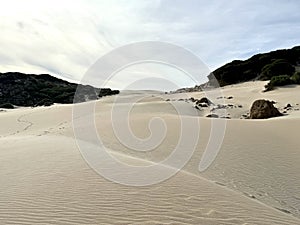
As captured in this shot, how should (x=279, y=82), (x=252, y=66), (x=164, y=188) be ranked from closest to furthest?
(x=164, y=188)
(x=279, y=82)
(x=252, y=66)

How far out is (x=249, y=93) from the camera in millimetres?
27016

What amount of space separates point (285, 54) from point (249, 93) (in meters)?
13.9

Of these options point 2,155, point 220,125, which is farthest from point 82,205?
point 220,125

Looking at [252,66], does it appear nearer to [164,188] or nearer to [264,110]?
[264,110]

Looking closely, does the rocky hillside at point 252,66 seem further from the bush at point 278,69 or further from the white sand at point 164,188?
the white sand at point 164,188

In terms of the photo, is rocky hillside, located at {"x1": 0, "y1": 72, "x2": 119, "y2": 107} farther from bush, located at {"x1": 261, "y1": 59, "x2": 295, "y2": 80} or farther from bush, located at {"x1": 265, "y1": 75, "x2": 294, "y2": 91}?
bush, located at {"x1": 265, "y1": 75, "x2": 294, "y2": 91}

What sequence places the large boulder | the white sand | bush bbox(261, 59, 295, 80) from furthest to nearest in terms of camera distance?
bush bbox(261, 59, 295, 80), the large boulder, the white sand

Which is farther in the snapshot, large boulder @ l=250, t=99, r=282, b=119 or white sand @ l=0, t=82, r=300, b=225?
large boulder @ l=250, t=99, r=282, b=119

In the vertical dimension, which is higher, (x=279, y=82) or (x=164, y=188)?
(x=279, y=82)

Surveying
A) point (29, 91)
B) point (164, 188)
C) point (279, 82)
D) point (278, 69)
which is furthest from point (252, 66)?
point (29, 91)

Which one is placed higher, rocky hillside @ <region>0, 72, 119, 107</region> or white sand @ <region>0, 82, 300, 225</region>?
rocky hillside @ <region>0, 72, 119, 107</region>

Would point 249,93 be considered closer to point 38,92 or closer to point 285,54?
point 285,54

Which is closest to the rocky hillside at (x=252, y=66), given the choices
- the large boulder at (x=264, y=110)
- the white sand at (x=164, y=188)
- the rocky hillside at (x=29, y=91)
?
the large boulder at (x=264, y=110)

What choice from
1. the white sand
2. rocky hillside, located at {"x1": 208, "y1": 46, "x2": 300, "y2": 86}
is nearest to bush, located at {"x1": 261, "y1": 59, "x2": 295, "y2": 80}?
rocky hillside, located at {"x1": 208, "y1": 46, "x2": 300, "y2": 86}
